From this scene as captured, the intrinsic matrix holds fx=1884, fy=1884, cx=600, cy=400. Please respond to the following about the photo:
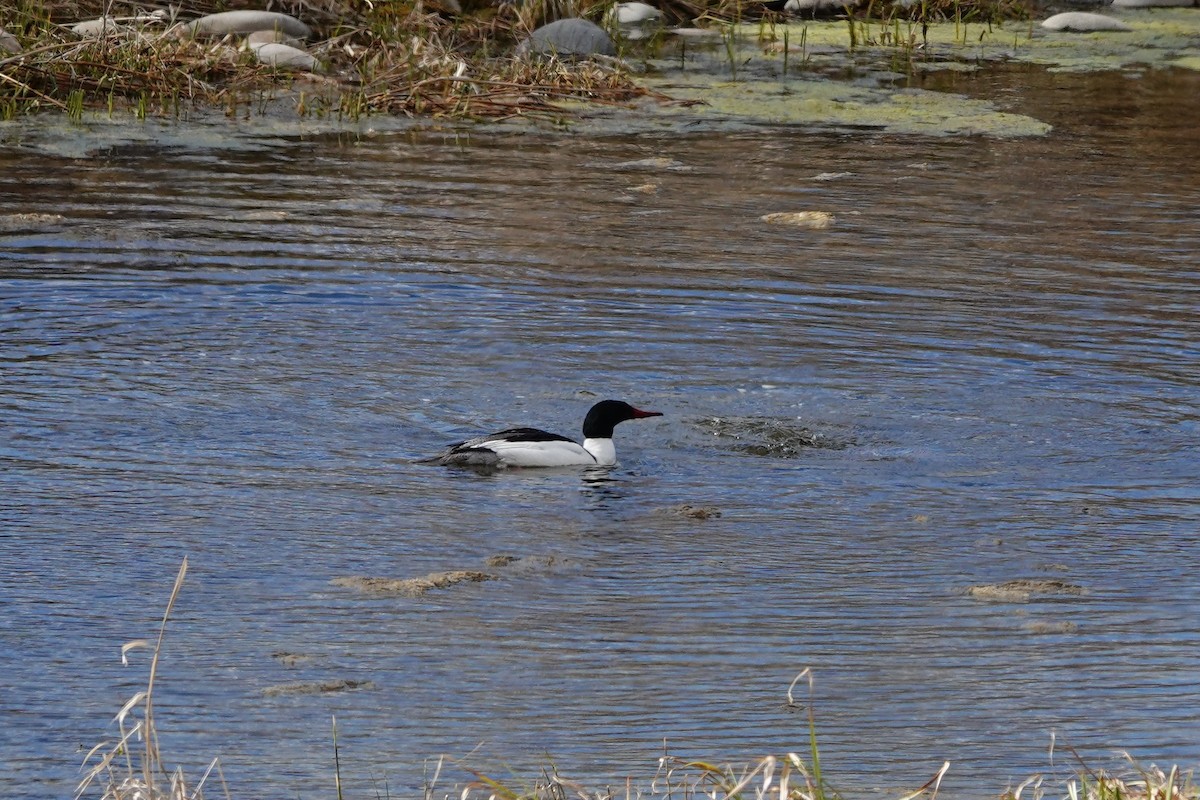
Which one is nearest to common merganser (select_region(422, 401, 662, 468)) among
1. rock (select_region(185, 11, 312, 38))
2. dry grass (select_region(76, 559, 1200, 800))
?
dry grass (select_region(76, 559, 1200, 800))

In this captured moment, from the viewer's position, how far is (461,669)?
5.63m

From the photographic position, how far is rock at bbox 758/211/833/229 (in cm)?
1241

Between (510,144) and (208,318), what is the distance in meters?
5.52

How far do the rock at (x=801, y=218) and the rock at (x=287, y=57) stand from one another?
19.7 feet

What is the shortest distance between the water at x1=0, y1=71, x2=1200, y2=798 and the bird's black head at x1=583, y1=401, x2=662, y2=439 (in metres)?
0.21

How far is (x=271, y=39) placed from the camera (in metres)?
17.7

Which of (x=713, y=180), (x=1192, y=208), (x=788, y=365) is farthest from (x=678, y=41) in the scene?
(x=788, y=365)

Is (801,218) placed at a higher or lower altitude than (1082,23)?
lower

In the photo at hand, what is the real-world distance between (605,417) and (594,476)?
0.26 m

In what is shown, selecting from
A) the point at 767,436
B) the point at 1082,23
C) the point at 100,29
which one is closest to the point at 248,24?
the point at 100,29

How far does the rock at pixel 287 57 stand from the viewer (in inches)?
664

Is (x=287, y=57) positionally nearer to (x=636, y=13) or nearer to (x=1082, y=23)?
(x=636, y=13)

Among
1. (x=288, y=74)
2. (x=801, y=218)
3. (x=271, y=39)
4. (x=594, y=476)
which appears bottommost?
(x=594, y=476)

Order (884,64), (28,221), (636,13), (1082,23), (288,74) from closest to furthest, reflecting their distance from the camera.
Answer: (28,221), (288,74), (884,64), (636,13), (1082,23)
